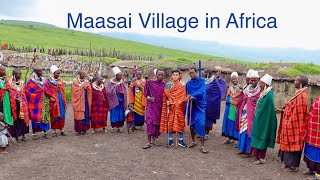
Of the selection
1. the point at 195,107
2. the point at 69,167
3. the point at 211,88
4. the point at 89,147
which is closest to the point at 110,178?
the point at 69,167

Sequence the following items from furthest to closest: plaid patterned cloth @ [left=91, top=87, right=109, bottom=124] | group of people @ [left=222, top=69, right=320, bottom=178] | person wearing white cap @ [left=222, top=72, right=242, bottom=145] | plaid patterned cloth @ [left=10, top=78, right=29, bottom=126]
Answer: plaid patterned cloth @ [left=91, top=87, right=109, bottom=124]
person wearing white cap @ [left=222, top=72, right=242, bottom=145]
plaid patterned cloth @ [left=10, top=78, right=29, bottom=126]
group of people @ [left=222, top=69, right=320, bottom=178]

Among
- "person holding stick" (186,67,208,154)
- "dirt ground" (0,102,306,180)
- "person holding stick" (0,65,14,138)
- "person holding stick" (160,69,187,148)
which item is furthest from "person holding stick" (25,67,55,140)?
"person holding stick" (186,67,208,154)

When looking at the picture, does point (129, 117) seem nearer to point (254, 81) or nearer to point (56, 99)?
point (56, 99)

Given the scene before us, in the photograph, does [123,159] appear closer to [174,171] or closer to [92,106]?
[174,171]

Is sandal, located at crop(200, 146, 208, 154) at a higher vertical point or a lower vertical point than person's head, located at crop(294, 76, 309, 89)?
lower

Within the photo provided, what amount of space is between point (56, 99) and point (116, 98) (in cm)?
165

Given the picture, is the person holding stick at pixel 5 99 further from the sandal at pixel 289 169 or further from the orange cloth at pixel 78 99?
the sandal at pixel 289 169

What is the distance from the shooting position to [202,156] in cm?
762

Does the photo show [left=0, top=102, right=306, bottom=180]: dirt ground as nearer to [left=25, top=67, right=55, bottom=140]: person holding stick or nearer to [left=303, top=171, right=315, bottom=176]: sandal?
[left=303, top=171, right=315, bottom=176]: sandal

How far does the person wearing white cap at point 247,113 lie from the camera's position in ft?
23.6

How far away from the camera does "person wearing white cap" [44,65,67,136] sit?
8.72m

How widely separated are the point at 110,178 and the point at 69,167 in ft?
3.36

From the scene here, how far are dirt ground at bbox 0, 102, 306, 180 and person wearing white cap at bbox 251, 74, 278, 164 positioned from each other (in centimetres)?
55

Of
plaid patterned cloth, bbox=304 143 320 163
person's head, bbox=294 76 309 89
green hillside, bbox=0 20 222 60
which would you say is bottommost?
plaid patterned cloth, bbox=304 143 320 163
